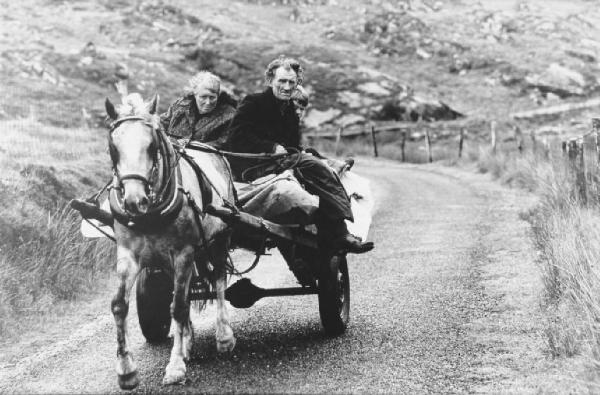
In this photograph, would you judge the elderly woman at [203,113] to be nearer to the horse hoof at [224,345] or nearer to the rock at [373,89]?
the horse hoof at [224,345]

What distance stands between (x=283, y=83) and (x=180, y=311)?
244 centimetres

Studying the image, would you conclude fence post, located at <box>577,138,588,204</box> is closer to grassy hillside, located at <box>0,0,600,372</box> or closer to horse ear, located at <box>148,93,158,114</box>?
grassy hillside, located at <box>0,0,600,372</box>

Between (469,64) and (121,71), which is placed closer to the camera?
(121,71)

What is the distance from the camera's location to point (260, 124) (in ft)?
20.9

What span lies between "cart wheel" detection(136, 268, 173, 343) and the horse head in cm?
140

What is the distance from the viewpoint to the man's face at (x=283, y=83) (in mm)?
6332

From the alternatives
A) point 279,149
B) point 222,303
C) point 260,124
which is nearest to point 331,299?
point 222,303

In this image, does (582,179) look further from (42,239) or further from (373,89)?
(373,89)

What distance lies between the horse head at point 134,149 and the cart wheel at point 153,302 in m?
1.40

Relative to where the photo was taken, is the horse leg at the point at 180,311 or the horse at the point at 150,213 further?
the horse leg at the point at 180,311

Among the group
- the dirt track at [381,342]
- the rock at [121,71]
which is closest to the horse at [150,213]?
the dirt track at [381,342]

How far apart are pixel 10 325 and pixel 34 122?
9.83 metres

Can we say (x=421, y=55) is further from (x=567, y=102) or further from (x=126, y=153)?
(x=126, y=153)

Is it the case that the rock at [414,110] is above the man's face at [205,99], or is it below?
below
